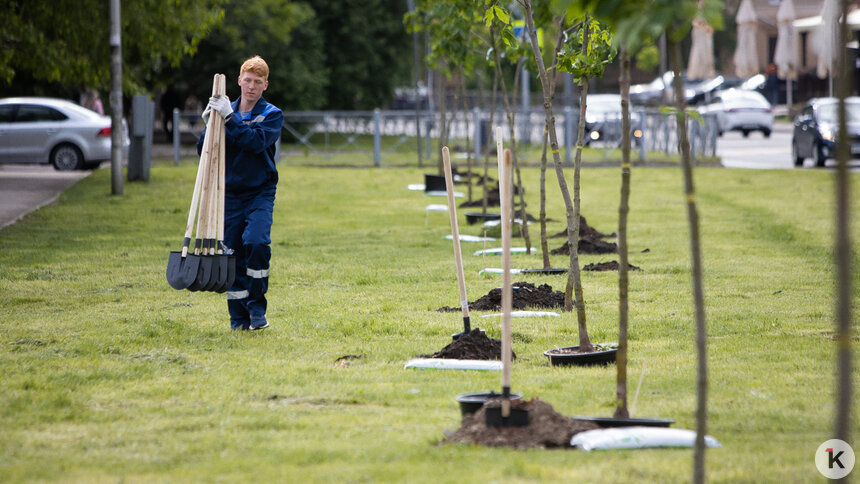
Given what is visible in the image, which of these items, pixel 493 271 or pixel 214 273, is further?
pixel 493 271

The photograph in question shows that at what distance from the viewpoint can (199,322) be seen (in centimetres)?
750

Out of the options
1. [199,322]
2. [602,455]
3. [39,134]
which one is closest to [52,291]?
[199,322]

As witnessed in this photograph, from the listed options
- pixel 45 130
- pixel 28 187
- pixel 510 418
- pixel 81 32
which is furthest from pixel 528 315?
pixel 45 130

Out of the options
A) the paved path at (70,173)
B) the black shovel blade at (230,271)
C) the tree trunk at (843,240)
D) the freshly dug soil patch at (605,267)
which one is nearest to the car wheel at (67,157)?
the paved path at (70,173)

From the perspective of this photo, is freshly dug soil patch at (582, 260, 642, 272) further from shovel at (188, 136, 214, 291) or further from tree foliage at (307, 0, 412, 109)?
tree foliage at (307, 0, 412, 109)

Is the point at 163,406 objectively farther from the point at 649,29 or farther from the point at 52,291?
the point at 52,291

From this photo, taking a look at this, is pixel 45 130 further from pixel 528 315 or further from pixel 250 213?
pixel 528 315

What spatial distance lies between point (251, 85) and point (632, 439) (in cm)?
382

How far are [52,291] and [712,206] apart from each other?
10.8 m

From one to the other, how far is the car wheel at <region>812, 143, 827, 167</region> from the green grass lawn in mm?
11921

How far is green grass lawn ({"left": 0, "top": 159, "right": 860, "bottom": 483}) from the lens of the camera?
418 centimetres

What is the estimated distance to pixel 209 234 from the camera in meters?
6.68

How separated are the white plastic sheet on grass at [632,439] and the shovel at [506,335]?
10.2 inches

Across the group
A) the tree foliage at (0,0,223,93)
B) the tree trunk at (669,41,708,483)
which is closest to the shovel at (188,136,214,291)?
the tree trunk at (669,41,708,483)
